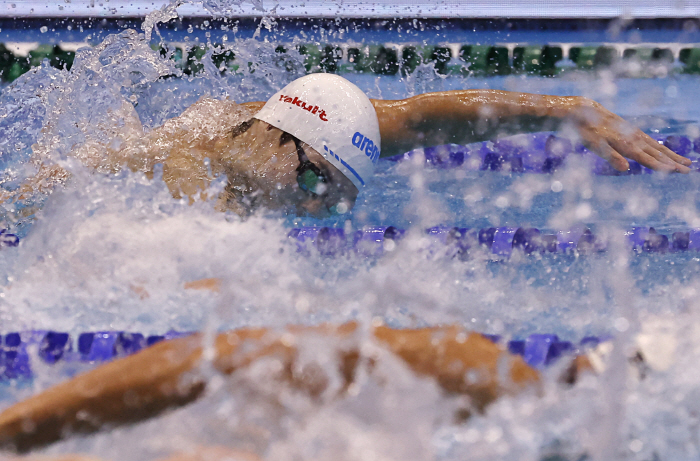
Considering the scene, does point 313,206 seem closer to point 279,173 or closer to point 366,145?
point 279,173

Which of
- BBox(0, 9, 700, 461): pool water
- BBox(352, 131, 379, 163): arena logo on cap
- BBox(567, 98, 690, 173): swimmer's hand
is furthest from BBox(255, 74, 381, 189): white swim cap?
BBox(567, 98, 690, 173): swimmer's hand

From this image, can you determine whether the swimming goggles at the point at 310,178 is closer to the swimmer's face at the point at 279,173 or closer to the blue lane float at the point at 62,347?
the swimmer's face at the point at 279,173

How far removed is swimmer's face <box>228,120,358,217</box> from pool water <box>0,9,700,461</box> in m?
0.08

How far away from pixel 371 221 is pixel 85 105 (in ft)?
3.24

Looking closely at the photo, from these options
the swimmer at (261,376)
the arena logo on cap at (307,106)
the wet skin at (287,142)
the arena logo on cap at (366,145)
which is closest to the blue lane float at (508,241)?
the wet skin at (287,142)

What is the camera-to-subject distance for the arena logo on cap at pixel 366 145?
184 centimetres

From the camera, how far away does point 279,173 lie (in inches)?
68.4

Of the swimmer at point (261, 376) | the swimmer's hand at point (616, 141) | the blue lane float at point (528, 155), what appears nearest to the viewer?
the swimmer at point (261, 376)

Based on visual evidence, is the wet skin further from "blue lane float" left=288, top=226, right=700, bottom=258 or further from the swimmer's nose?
"blue lane float" left=288, top=226, right=700, bottom=258

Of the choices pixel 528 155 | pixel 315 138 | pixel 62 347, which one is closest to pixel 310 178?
pixel 315 138

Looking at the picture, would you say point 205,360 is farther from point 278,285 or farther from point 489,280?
point 489,280

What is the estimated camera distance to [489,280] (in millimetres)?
1825

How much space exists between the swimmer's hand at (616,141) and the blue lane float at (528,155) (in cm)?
46

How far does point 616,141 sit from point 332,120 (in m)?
0.82
